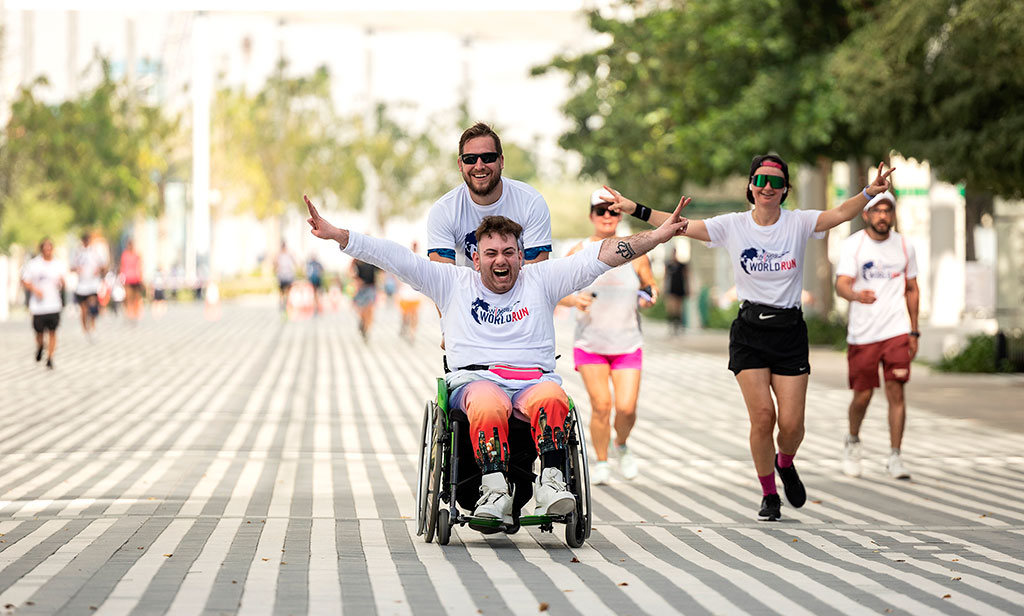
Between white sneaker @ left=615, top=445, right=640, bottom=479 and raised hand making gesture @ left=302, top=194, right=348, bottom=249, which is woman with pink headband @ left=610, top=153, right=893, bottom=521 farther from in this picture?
raised hand making gesture @ left=302, top=194, right=348, bottom=249

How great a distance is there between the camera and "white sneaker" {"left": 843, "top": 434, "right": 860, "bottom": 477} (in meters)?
12.4

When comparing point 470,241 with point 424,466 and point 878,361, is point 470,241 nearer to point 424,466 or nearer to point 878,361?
point 424,466

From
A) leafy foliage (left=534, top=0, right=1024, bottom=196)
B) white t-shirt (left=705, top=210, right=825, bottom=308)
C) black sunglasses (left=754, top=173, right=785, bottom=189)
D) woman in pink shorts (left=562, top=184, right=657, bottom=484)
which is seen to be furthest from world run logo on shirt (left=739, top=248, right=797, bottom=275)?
leafy foliage (left=534, top=0, right=1024, bottom=196)

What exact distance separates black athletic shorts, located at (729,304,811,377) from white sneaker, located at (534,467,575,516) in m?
2.10

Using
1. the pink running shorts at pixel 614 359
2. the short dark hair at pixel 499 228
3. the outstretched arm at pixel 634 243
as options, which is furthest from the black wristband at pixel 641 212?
the pink running shorts at pixel 614 359

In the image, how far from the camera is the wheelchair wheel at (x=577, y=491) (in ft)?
27.1

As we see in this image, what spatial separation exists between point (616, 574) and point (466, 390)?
A: 119 cm

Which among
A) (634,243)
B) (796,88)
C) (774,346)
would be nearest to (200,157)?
(796,88)

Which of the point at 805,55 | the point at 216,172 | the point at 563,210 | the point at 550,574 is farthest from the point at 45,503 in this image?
the point at 563,210

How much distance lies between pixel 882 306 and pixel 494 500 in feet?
16.9

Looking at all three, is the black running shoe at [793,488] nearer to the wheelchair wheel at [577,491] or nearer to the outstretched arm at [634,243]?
the wheelchair wheel at [577,491]

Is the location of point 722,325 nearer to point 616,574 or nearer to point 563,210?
point 616,574

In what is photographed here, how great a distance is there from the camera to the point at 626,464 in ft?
39.9

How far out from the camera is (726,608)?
6.73m
